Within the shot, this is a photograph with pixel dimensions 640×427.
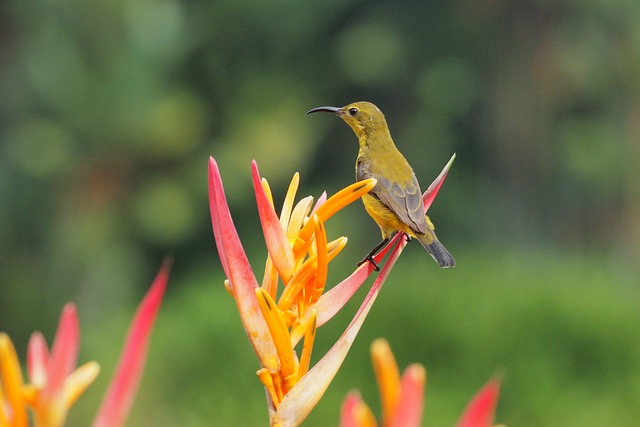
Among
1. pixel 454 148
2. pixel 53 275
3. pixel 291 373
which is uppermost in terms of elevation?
pixel 291 373

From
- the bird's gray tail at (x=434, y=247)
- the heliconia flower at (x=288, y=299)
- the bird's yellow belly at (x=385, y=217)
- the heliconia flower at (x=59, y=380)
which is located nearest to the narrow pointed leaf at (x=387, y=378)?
the heliconia flower at (x=59, y=380)

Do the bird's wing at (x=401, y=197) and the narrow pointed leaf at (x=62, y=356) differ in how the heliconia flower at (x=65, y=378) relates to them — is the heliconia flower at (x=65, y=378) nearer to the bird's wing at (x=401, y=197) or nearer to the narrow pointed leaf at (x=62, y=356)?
the narrow pointed leaf at (x=62, y=356)

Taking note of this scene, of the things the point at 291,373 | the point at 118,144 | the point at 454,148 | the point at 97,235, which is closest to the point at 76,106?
the point at 118,144

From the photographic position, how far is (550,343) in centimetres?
486

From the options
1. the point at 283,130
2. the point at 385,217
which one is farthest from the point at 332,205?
the point at 283,130

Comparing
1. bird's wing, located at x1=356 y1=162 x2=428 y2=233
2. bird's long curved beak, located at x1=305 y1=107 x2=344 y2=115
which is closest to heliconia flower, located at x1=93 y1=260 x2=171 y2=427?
bird's long curved beak, located at x1=305 y1=107 x2=344 y2=115

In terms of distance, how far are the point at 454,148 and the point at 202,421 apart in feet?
24.6

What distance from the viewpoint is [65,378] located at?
0.51 metres

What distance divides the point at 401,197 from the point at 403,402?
1058 mm

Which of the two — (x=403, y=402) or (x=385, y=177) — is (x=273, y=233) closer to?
(x=403, y=402)

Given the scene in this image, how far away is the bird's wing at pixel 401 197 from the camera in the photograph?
145cm

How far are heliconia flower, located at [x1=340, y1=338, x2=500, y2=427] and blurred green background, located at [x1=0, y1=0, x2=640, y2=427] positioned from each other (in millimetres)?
5587

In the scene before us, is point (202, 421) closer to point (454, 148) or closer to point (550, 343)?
point (550, 343)

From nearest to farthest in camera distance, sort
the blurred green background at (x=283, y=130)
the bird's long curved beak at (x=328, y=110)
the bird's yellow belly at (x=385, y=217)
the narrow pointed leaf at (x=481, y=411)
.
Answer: the narrow pointed leaf at (x=481, y=411)
the bird's long curved beak at (x=328, y=110)
the bird's yellow belly at (x=385, y=217)
the blurred green background at (x=283, y=130)
